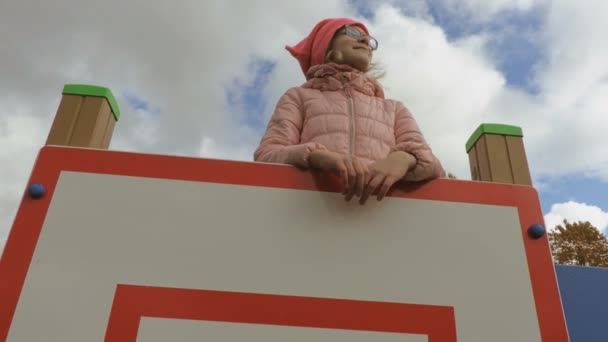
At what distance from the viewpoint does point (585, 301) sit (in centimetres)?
92

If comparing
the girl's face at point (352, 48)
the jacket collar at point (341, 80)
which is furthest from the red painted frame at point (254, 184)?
the girl's face at point (352, 48)

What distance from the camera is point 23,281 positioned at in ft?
2.14

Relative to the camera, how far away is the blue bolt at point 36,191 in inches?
28.2

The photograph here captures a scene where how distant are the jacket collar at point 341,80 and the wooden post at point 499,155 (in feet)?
0.94

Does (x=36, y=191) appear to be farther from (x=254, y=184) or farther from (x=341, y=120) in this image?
(x=341, y=120)

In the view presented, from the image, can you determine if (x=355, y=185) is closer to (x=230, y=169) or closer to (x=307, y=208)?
(x=307, y=208)

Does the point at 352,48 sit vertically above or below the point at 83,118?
above

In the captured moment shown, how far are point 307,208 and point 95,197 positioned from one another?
0.35 meters

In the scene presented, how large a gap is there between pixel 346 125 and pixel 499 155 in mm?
325

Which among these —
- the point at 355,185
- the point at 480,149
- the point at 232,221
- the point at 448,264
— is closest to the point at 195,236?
the point at 232,221

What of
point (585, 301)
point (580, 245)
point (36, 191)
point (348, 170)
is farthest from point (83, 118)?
point (580, 245)

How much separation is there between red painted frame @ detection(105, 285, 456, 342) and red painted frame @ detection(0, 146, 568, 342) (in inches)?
6.9

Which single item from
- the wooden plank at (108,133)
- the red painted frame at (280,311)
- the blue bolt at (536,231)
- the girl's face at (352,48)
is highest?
the girl's face at (352,48)

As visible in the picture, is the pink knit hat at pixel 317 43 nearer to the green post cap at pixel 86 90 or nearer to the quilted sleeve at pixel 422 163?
the quilted sleeve at pixel 422 163
